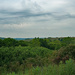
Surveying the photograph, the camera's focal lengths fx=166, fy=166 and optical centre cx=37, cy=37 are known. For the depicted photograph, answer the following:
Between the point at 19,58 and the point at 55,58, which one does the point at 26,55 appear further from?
the point at 55,58

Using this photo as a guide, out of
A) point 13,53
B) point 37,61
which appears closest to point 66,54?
point 37,61

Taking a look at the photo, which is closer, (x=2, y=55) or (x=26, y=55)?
(x=2, y=55)

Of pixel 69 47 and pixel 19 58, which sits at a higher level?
pixel 69 47

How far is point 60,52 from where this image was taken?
49.7ft

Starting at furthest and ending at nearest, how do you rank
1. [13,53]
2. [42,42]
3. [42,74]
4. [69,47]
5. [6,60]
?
[42,42], [13,53], [6,60], [69,47], [42,74]

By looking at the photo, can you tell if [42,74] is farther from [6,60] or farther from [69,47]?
[6,60]

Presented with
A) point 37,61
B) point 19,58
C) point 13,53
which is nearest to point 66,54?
point 37,61

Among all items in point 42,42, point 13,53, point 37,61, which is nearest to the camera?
point 37,61

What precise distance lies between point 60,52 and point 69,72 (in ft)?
22.6

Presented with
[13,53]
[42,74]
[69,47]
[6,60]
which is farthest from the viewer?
[13,53]

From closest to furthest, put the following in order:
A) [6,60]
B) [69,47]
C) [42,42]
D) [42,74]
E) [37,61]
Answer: [42,74], [37,61], [69,47], [6,60], [42,42]

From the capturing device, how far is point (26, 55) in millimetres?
19000

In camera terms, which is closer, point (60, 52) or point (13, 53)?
point (60, 52)

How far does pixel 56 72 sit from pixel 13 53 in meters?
10.8
